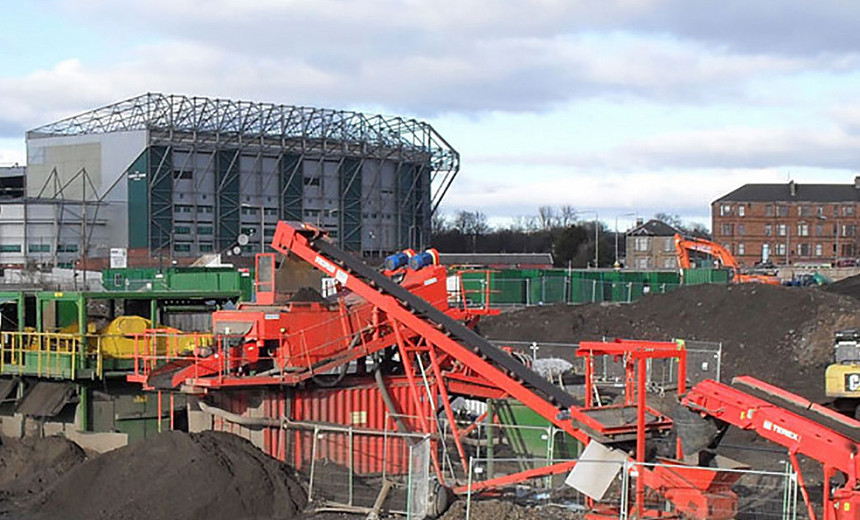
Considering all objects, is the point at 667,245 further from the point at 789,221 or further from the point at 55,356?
the point at 55,356

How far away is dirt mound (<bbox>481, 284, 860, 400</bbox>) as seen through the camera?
1416 inches

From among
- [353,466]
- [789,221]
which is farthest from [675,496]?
[789,221]

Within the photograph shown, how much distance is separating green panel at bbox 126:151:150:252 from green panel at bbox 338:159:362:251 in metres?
18.5

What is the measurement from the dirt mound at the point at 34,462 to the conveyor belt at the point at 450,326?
721 cm

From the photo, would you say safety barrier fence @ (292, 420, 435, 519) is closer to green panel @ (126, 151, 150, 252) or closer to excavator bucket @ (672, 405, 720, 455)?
excavator bucket @ (672, 405, 720, 455)

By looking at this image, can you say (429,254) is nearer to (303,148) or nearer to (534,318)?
(534,318)

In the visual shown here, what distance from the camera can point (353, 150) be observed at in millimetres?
99625

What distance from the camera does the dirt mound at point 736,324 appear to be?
36.0m

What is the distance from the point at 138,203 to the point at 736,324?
195ft

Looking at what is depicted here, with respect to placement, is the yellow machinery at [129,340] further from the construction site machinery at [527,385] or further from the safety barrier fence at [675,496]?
the safety barrier fence at [675,496]

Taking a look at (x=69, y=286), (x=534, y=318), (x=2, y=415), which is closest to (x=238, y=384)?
(x=2, y=415)

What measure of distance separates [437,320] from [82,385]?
353 inches

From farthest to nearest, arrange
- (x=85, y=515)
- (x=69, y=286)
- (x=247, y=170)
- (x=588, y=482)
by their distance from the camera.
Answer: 1. (x=247, y=170)
2. (x=69, y=286)
3. (x=85, y=515)
4. (x=588, y=482)

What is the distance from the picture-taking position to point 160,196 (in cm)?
8819
